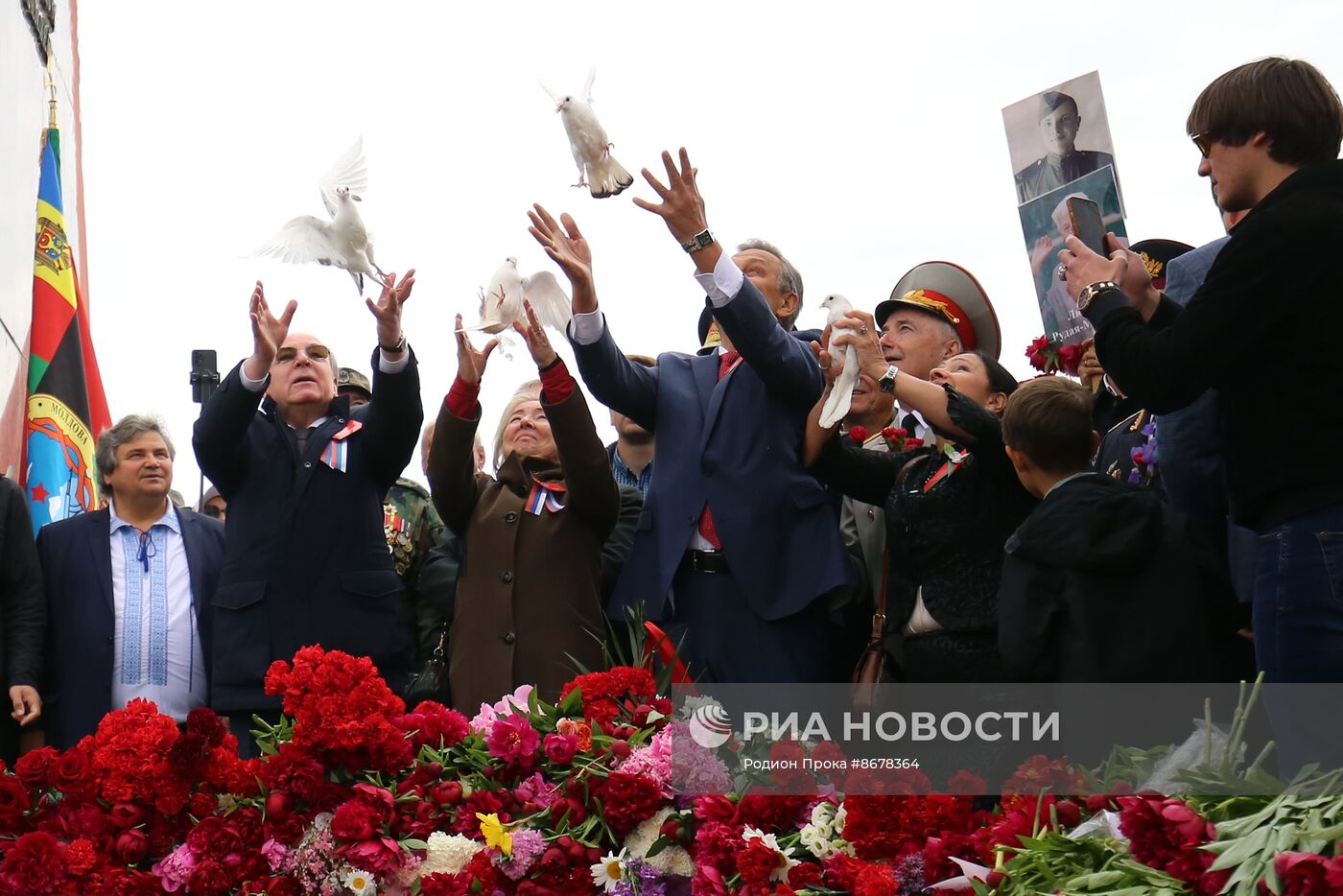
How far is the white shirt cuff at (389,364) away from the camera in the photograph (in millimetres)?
5379

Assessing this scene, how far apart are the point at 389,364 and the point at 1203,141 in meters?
2.87

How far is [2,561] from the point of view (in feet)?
17.5

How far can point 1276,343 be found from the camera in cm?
324

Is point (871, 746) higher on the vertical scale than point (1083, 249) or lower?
lower

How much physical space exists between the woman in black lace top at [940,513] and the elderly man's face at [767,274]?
2.46 ft

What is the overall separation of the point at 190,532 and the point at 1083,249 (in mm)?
3388

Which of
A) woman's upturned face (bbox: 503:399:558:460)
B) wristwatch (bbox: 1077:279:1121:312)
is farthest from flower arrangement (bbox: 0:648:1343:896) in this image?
woman's upturned face (bbox: 503:399:558:460)

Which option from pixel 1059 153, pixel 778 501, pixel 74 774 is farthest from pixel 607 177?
pixel 74 774

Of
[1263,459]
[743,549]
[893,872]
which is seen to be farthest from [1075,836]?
[743,549]

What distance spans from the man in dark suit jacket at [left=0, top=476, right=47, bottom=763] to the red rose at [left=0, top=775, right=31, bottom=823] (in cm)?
100

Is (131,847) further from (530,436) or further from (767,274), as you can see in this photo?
(767,274)

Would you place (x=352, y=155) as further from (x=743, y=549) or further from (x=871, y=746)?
(x=871, y=746)

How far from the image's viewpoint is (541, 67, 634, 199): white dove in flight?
4922 mm

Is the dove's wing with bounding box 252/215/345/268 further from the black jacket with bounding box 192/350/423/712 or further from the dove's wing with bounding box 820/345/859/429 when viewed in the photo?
the dove's wing with bounding box 820/345/859/429
